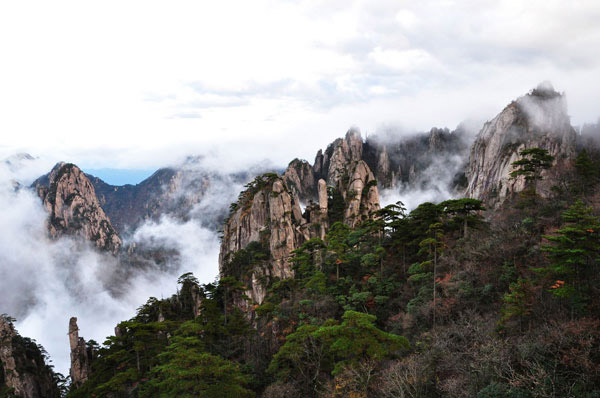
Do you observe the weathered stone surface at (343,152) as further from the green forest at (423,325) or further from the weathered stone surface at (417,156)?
the green forest at (423,325)

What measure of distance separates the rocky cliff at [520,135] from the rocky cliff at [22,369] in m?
94.5

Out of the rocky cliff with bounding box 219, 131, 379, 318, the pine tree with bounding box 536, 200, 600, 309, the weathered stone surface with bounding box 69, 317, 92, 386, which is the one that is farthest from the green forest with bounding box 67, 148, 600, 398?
the weathered stone surface with bounding box 69, 317, 92, 386

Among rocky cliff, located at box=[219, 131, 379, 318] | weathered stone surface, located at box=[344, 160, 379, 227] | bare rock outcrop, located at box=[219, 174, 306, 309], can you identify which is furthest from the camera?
weathered stone surface, located at box=[344, 160, 379, 227]

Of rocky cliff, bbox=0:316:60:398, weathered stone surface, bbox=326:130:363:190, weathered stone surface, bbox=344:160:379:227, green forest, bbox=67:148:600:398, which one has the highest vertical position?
weathered stone surface, bbox=326:130:363:190

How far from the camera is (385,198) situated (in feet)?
474

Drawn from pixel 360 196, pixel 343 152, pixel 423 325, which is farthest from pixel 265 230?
pixel 343 152

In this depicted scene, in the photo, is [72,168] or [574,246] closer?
[574,246]

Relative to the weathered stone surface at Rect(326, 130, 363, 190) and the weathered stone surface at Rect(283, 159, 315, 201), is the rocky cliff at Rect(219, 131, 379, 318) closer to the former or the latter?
the weathered stone surface at Rect(283, 159, 315, 201)

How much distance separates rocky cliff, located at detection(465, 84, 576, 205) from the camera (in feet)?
265

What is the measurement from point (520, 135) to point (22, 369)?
112 m

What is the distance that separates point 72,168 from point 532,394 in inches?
8477

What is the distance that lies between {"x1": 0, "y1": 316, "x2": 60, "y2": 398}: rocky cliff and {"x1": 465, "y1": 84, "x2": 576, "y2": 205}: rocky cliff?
310 feet

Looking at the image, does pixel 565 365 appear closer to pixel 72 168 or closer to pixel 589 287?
pixel 589 287

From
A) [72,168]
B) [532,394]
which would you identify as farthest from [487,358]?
[72,168]
